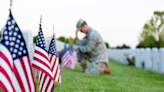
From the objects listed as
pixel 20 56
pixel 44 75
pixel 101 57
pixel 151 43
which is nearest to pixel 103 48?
pixel 101 57

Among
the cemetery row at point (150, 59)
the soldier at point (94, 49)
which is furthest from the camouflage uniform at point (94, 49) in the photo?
the cemetery row at point (150, 59)

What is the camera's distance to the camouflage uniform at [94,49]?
849 centimetres

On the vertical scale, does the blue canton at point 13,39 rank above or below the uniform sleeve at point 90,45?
above

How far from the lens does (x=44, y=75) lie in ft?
12.7

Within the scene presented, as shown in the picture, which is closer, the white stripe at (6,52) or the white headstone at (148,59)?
the white stripe at (6,52)

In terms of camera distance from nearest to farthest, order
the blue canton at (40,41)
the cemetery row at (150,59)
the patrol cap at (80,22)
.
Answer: the blue canton at (40,41)
the patrol cap at (80,22)
the cemetery row at (150,59)

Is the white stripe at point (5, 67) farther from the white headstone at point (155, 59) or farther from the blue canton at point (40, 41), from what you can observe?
the white headstone at point (155, 59)

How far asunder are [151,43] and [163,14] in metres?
6.93

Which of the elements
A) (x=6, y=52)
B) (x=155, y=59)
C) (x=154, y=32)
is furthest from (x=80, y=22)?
(x=154, y=32)

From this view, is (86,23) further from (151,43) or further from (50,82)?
(151,43)

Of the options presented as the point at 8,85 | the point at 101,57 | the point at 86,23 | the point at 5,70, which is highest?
the point at 86,23

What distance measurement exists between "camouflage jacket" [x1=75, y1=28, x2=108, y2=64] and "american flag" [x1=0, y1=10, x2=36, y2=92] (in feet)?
18.5

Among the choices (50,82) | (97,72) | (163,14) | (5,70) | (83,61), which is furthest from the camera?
(163,14)

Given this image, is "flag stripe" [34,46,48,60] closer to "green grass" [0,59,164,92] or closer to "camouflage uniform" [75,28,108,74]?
"green grass" [0,59,164,92]
